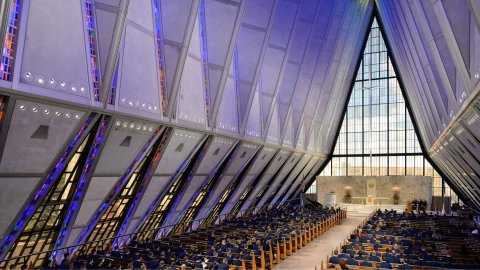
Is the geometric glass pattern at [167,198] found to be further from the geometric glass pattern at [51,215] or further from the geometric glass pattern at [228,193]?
the geometric glass pattern at [228,193]

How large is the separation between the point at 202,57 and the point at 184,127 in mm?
3889

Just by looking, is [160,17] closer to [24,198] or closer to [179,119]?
[179,119]

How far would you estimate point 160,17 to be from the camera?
16.2 metres

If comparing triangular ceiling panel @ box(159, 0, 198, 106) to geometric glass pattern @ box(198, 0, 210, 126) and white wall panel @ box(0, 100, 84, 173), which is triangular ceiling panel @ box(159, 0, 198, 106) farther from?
white wall panel @ box(0, 100, 84, 173)

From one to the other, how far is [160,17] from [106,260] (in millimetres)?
8987

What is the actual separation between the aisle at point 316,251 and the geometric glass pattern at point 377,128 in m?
19.2

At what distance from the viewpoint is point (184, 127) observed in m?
17.4

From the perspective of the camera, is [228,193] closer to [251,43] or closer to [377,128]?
[251,43]

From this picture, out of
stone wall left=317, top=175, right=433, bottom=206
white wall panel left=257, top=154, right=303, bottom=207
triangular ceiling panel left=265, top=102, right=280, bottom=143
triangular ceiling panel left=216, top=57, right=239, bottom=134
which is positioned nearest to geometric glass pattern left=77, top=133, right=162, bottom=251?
triangular ceiling panel left=216, top=57, right=239, bottom=134

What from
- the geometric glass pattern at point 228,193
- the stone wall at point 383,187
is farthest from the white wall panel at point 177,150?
the stone wall at point 383,187

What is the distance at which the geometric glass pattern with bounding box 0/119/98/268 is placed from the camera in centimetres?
1368

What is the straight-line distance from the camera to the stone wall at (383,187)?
40.8m

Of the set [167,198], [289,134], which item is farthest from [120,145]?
[289,134]

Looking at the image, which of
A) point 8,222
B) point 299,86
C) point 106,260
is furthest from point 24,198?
point 299,86
